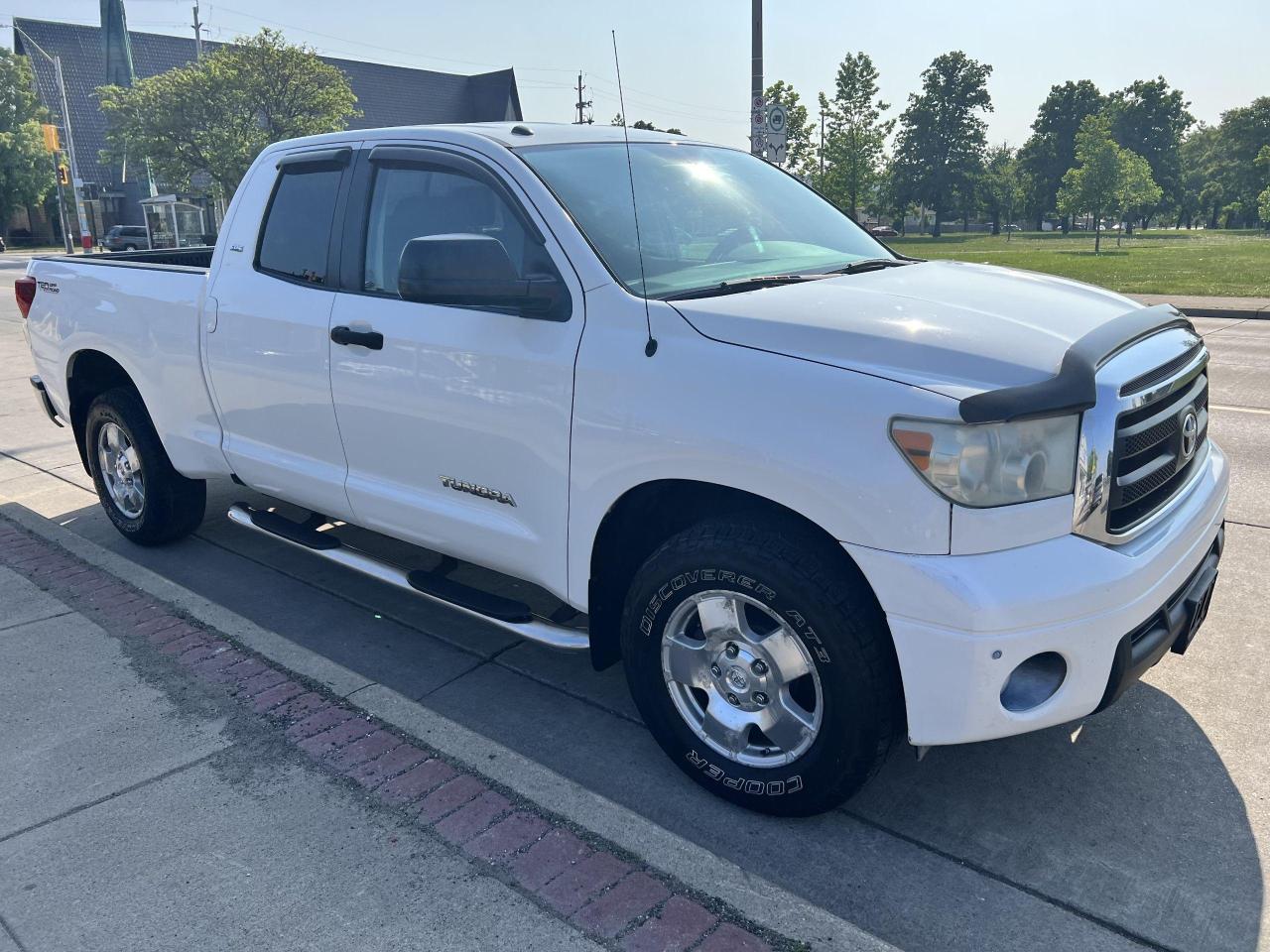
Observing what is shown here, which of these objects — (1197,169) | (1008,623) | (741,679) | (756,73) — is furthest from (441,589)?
(1197,169)

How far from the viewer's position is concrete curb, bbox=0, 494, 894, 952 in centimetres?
246

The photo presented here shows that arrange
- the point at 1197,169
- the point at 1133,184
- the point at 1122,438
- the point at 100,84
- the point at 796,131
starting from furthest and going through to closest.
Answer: the point at 1197,169
the point at 100,84
the point at 1133,184
the point at 796,131
the point at 1122,438

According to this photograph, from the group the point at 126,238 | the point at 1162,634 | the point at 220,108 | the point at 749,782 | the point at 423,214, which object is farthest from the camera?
the point at 126,238

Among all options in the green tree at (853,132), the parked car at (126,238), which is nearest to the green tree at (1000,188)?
the green tree at (853,132)

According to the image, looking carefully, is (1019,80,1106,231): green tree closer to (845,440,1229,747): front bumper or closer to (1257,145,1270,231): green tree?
(1257,145,1270,231): green tree

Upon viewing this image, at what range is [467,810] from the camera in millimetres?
2947

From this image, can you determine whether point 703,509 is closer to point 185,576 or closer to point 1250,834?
point 1250,834

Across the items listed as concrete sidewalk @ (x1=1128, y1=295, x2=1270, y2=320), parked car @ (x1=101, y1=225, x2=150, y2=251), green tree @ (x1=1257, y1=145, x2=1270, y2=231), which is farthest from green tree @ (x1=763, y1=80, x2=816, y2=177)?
green tree @ (x1=1257, y1=145, x2=1270, y2=231)

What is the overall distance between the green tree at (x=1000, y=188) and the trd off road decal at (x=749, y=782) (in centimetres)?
9551

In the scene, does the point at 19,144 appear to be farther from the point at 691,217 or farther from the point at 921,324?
the point at 921,324

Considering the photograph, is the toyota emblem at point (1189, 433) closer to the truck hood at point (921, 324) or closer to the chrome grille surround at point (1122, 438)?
the chrome grille surround at point (1122, 438)

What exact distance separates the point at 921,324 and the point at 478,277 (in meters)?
1.33

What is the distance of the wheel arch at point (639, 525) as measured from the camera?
278 cm

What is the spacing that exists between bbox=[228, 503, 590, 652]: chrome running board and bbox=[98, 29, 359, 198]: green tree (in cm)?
4044
